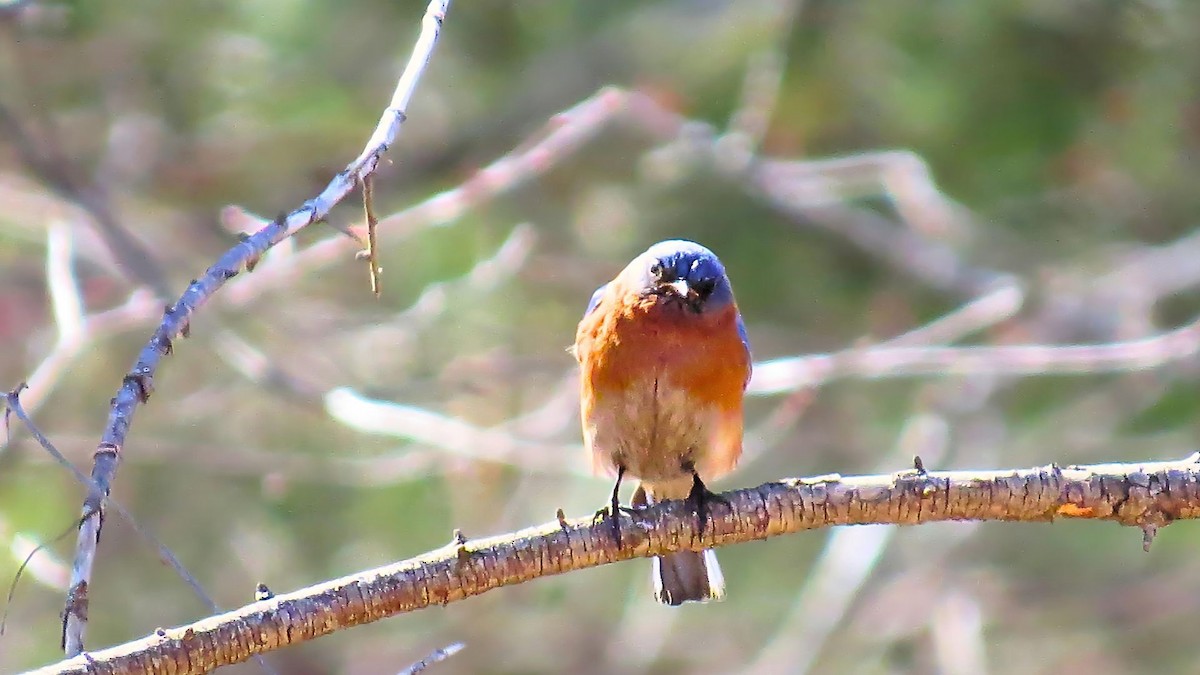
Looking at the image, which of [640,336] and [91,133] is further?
[91,133]

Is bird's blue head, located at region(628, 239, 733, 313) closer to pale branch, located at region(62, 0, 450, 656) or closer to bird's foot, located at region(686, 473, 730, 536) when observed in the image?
bird's foot, located at region(686, 473, 730, 536)

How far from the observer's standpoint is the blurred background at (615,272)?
6.69 meters

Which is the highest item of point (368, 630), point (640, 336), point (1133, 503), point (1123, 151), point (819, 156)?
point (819, 156)

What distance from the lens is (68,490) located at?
7.09 m

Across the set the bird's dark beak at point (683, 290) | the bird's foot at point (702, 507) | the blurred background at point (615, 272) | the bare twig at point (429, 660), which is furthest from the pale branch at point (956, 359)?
the bare twig at point (429, 660)

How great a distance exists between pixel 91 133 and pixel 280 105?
1.02 m

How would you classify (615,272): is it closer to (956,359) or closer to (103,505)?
(956,359)

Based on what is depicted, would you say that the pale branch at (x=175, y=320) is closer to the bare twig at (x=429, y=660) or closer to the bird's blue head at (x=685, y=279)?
the bare twig at (x=429, y=660)

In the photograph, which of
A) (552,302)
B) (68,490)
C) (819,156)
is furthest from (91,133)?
(819,156)

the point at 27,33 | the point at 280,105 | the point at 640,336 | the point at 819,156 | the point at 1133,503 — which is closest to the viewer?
the point at 1133,503

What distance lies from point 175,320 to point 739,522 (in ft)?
4.31

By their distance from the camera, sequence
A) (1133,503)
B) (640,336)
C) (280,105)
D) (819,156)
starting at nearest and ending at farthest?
(1133,503) < (640,336) < (280,105) < (819,156)

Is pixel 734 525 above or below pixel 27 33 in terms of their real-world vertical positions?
below

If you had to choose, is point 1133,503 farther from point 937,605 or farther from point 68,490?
point 68,490
